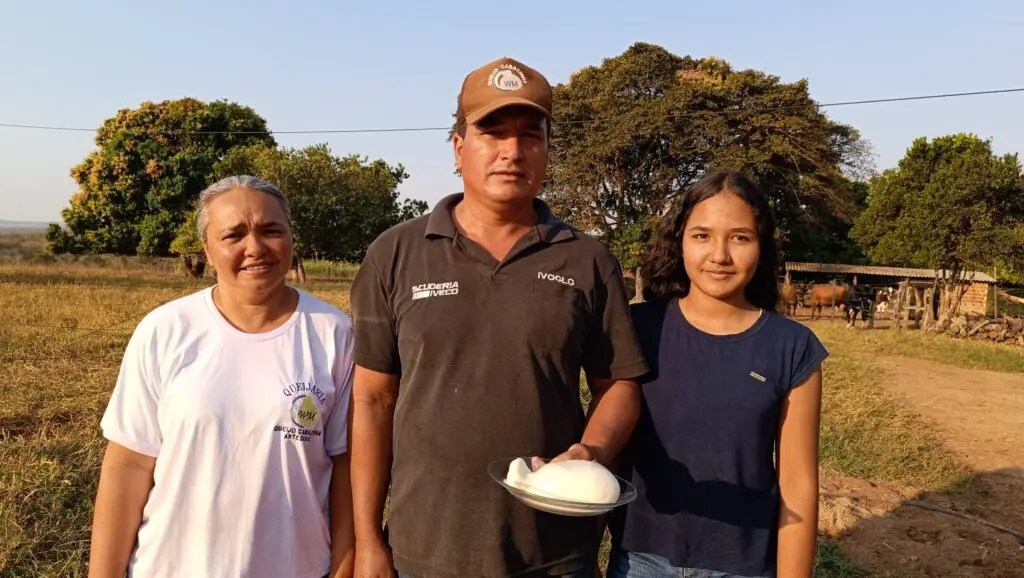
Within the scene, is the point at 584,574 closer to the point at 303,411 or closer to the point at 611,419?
the point at 611,419

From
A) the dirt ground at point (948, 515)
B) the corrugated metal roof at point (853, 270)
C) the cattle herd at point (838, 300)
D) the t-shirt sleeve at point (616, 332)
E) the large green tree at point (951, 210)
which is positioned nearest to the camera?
the t-shirt sleeve at point (616, 332)

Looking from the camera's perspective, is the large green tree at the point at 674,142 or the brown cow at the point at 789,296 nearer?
the brown cow at the point at 789,296

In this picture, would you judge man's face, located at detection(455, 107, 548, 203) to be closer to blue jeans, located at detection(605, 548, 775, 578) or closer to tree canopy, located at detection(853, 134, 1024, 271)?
blue jeans, located at detection(605, 548, 775, 578)

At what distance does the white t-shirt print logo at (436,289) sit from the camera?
5.16 ft

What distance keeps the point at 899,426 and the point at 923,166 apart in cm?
1415

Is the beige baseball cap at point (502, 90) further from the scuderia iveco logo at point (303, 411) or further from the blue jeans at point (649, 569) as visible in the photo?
the blue jeans at point (649, 569)

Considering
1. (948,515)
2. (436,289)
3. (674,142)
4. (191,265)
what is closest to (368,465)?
(436,289)

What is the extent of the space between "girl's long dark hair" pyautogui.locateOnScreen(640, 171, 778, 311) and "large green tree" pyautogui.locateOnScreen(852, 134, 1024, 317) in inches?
712

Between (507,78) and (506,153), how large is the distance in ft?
0.58

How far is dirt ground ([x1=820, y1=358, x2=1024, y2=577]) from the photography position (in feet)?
13.9

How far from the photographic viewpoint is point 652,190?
938 inches

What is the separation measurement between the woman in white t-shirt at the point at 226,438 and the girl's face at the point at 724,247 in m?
0.96

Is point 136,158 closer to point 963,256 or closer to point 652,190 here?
point 652,190

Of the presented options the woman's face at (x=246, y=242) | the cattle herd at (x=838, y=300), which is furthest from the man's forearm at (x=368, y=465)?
the cattle herd at (x=838, y=300)
